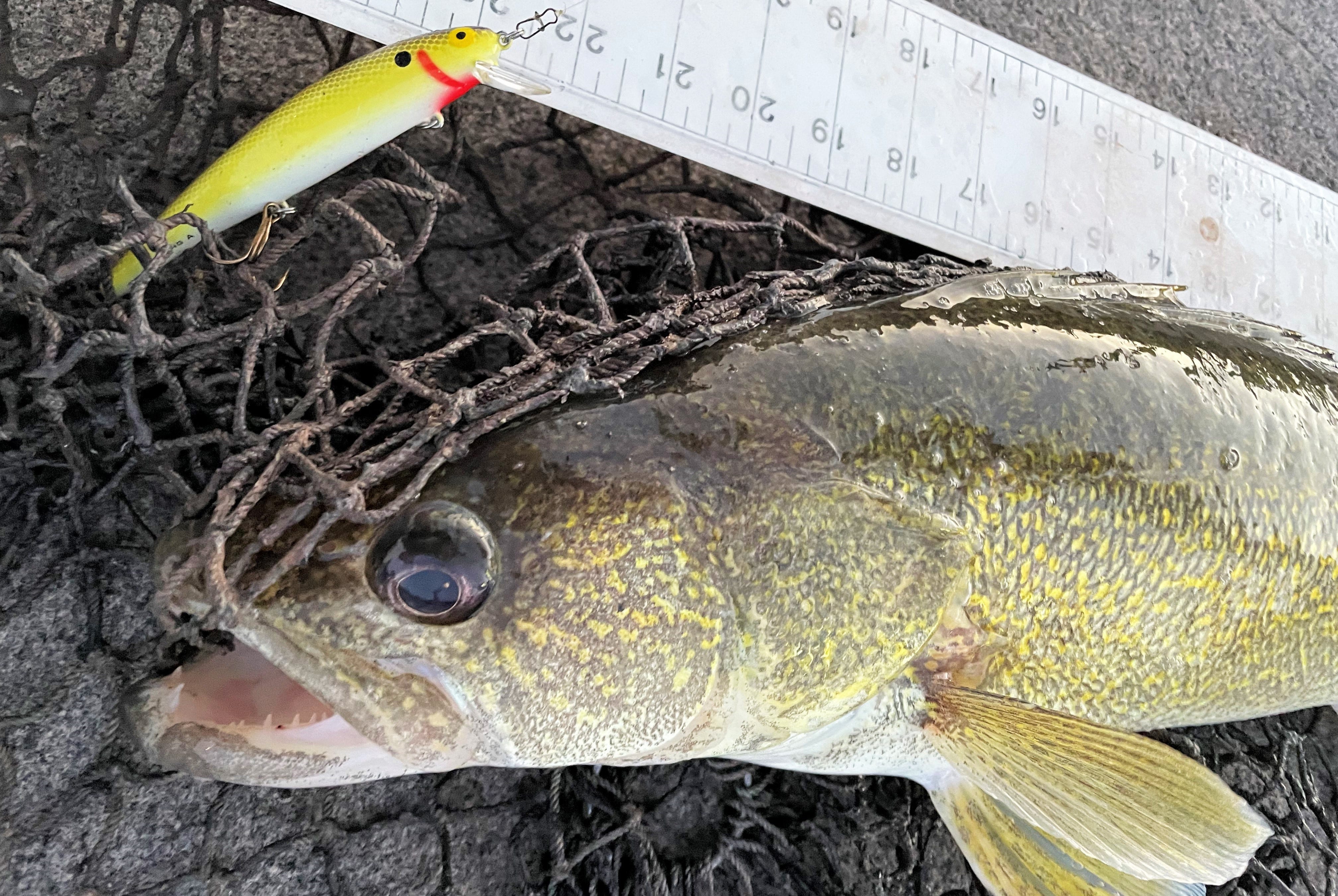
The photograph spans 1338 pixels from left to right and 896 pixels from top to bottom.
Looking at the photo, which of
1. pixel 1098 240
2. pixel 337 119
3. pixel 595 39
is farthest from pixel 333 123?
pixel 1098 240

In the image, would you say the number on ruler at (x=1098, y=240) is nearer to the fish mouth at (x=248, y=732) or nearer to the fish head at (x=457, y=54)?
the fish head at (x=457, y=54)

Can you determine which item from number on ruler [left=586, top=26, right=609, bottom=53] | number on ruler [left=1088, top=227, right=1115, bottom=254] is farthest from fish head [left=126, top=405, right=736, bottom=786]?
number on ruler [left=1088, top=227, right=1115, bottom=254]

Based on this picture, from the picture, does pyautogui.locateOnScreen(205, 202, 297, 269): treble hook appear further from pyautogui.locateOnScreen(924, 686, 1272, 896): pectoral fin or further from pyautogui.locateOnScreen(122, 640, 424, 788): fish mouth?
pyautogui.locateOnScreen(924, 686, 1272, 896): pectoral fin

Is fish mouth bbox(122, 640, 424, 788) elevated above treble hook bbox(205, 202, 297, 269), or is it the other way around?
treble hook bbox(205, 202, 297, 269)

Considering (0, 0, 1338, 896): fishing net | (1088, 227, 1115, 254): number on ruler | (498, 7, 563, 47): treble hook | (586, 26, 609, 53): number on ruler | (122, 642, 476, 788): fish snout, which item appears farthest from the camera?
(1088, 227, 1115, 254): number on ruler

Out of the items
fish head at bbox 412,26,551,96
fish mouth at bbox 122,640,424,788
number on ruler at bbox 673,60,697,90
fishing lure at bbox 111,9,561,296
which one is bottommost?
fish mouth at bbox 122,640,424,788

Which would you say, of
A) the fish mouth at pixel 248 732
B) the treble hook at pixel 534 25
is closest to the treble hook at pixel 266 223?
the treble hook at pixel 534 25

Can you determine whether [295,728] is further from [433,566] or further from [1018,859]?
[1018,859]
